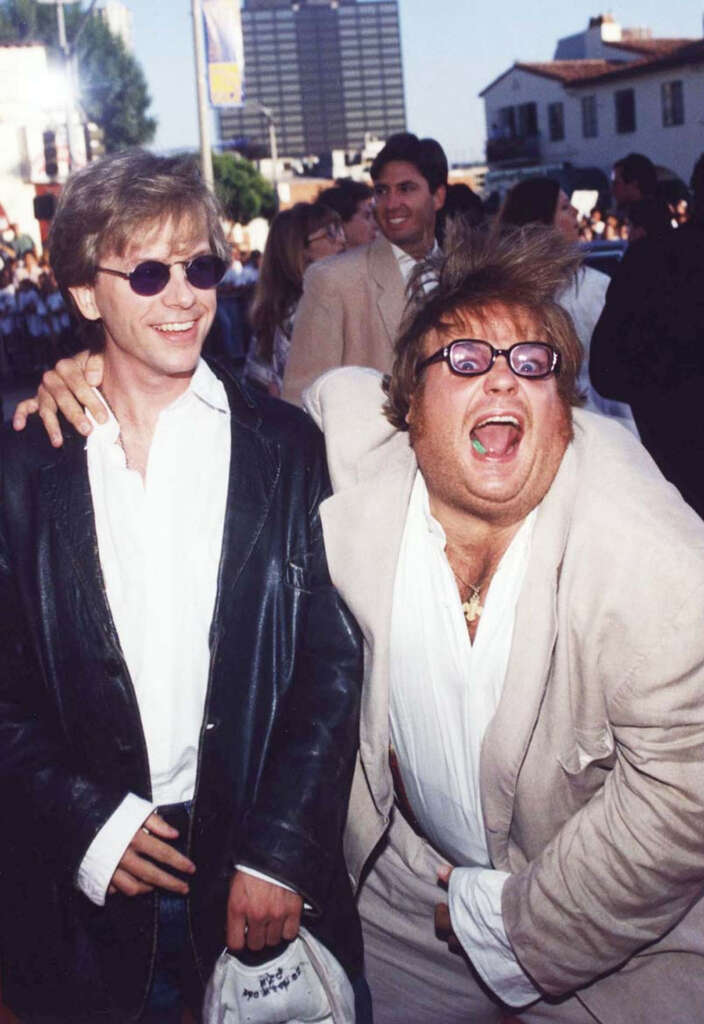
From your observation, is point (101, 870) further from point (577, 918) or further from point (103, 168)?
point (103, 168)

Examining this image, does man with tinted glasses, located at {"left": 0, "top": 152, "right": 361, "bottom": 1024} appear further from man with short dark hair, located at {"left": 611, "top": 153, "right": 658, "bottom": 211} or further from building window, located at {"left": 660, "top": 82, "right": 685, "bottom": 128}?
building window, located at {"left": 660, "top": 82, "right": 685, "bottom": 128}

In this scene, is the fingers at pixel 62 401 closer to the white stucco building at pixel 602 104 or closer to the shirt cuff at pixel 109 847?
the shirt cuff at pixel 109 847

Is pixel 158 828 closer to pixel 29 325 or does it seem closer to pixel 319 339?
pixel 319 339

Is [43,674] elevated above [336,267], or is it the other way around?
[336,267]

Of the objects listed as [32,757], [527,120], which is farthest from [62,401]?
[527,120]

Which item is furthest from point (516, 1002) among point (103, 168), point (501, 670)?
point (103, 168)

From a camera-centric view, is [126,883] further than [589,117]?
No

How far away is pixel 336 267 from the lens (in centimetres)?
489

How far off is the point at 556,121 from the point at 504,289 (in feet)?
203

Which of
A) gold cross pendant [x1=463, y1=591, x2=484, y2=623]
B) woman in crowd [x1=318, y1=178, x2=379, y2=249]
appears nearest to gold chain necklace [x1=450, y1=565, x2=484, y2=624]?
gold cross pendant [x1=463, y1=591, x2=484, y2=623]

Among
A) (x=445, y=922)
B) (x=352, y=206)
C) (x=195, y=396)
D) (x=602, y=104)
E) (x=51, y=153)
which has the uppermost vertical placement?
(x=602, y=104)

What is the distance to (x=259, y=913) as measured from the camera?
2254mm

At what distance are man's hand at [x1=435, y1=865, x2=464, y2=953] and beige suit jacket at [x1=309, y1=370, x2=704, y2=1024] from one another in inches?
6.6

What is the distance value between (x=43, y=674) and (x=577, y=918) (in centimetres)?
118
